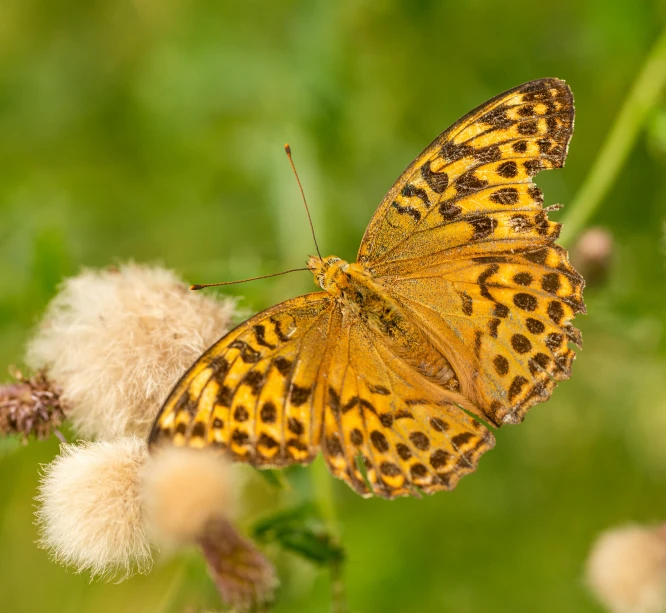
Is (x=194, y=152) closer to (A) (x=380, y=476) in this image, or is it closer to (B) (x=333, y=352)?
(B) (x=333, y=352)

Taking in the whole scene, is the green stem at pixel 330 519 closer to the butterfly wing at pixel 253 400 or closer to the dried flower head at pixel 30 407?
the butterfly wing at pixel 253 400

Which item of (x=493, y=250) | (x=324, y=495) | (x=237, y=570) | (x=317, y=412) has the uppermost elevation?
(x=493, y=250)

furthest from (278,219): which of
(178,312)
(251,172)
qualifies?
(178,312)

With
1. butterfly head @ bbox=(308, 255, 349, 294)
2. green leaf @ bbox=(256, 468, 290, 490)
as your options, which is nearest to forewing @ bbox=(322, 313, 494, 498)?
butterfly head @ bbox=(308, 255, 349, 294)

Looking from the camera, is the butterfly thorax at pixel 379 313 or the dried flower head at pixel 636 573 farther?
the butterfly thorax at pixel 379 313

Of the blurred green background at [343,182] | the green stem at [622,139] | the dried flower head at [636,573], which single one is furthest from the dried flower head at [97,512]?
the green stem at [622,139]

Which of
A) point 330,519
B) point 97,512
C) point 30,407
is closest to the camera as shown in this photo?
point 97,512

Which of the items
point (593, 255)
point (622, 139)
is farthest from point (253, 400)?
point (622, 139)

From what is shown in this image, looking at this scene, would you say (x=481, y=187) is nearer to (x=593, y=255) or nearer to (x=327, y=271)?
(x=327, y=271)
